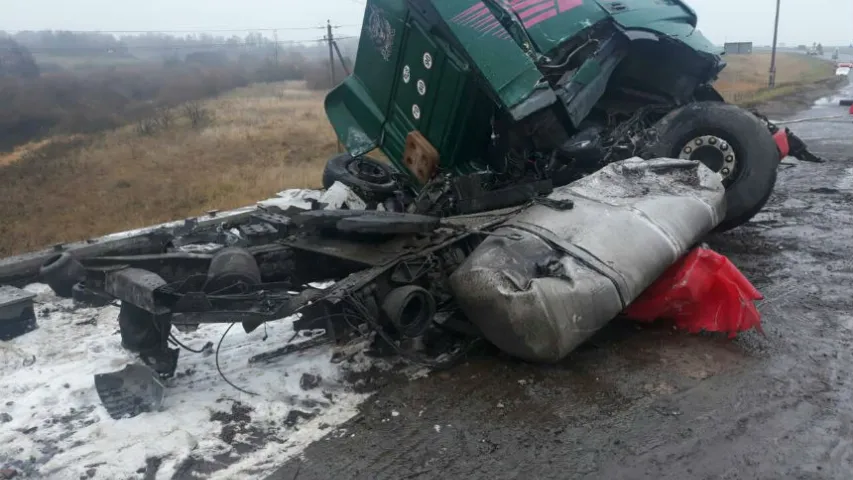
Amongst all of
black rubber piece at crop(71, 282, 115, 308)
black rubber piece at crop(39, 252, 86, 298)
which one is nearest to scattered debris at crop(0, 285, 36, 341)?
black rubber piece at crop(39, 252, 86, 298)

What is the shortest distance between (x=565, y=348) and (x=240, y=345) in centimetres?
215

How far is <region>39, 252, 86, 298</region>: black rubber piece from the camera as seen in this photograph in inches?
141

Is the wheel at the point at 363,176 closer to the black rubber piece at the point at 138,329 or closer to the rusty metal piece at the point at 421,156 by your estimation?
the rusty metal piece at the point at 421,156

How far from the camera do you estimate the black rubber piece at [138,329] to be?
3.84m

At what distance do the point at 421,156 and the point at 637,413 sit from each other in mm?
3217

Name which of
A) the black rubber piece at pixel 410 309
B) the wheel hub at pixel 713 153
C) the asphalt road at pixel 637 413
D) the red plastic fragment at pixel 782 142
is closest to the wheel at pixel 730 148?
the wheel hub at pixel 713 153

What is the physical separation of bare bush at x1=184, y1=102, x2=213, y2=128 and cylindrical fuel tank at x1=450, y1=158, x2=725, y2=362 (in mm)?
20082

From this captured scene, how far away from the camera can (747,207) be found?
5.47 metres

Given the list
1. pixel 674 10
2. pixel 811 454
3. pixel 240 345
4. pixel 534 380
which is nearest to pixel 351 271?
pixel 240 345

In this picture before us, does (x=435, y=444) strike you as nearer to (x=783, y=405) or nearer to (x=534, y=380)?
(x=534, y=380)

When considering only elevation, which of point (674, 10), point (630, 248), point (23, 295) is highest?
point (674, 10)

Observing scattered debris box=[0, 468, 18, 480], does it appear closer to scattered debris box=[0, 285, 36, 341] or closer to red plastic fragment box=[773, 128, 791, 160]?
scattered debris box=[0, 285, 36, 341]

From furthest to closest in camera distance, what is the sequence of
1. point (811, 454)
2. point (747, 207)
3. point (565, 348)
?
point (747, 207) → point (565, 348) → point (811, 454)

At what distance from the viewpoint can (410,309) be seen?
12.7ft
